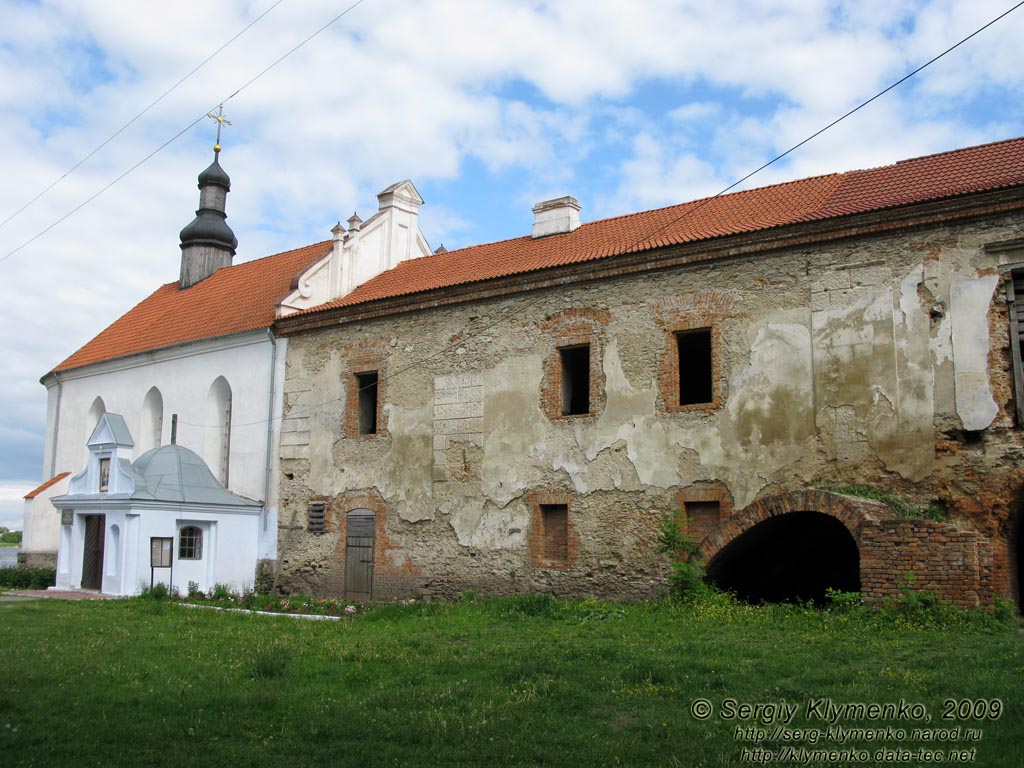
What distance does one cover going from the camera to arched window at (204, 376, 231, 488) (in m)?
22.9

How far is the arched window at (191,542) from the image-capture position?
20.6 metres

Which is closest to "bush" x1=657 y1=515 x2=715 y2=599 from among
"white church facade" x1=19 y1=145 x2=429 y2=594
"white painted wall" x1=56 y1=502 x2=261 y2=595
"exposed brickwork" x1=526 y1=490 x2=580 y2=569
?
"exposed brickwork" x1=526 y1=490 x2=580 y2=569

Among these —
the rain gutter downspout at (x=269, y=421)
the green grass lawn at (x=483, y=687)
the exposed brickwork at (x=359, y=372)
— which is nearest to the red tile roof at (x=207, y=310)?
the rain gutter downspout at (x=269, y=421)

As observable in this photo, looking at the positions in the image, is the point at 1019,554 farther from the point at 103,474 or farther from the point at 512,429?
the point at 103,474

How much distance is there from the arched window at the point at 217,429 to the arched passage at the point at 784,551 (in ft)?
41.8

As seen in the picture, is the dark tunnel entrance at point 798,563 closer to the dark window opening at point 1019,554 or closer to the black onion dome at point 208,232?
the dark window opening at point 1019,554

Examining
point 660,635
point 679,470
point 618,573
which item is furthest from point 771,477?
point 660,635

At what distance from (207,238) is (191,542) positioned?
1163cm

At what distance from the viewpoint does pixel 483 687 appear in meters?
8.59

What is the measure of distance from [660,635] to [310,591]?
10161 mm

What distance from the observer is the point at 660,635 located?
37.5 ft

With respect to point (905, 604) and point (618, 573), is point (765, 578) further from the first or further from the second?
point (905, 604)

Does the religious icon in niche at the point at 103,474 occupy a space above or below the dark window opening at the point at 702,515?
above

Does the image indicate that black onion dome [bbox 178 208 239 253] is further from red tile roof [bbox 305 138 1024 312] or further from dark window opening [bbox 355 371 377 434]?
dark window opening [bbox 355 371 377 434]
